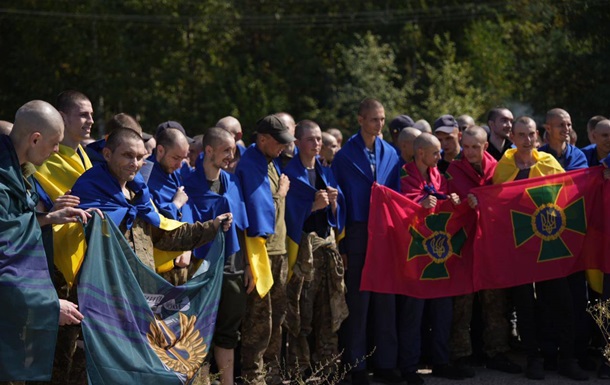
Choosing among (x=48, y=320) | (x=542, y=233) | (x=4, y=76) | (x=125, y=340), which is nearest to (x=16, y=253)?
(x=48, y=320)

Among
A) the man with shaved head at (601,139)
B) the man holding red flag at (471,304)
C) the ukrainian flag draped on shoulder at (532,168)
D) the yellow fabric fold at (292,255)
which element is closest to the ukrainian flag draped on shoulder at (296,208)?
the yellow fabric fold at (292,255)

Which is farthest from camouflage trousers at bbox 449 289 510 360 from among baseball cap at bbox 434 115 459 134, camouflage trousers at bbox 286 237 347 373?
baseball cap at bbox 434 115 459 134

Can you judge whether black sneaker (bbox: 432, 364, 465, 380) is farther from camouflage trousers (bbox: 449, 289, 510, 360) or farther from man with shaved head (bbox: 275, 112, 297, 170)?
man with shaved head (bbox: 275, 112, 297, 170)

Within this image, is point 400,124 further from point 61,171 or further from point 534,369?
point 61,171

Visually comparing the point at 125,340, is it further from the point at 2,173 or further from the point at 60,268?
the point at 2,173

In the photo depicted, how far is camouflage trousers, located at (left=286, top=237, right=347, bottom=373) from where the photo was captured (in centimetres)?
843

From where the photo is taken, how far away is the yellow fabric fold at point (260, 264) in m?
7.66

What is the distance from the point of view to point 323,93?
120 feet

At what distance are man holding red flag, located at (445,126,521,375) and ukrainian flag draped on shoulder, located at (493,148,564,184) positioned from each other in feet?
0.33

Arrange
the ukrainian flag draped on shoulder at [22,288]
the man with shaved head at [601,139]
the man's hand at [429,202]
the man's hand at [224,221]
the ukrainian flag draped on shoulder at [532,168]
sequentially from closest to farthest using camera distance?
the ukrainian flag draped on shoulder at [22,288] → the man's hand at [224,221] → the man's hand at [429,202] → the ukrainian flag draped on shoulder at [532,168] → the man with shaved head at [601,139]

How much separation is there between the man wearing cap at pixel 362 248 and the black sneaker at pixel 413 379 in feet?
0.30

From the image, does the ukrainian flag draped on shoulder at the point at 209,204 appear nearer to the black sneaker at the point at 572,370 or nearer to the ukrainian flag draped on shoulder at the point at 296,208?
the ukrainian flag draped on shoulder at the point at 296,208

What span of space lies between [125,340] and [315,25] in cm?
3423

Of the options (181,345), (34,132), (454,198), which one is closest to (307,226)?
(454,198)
